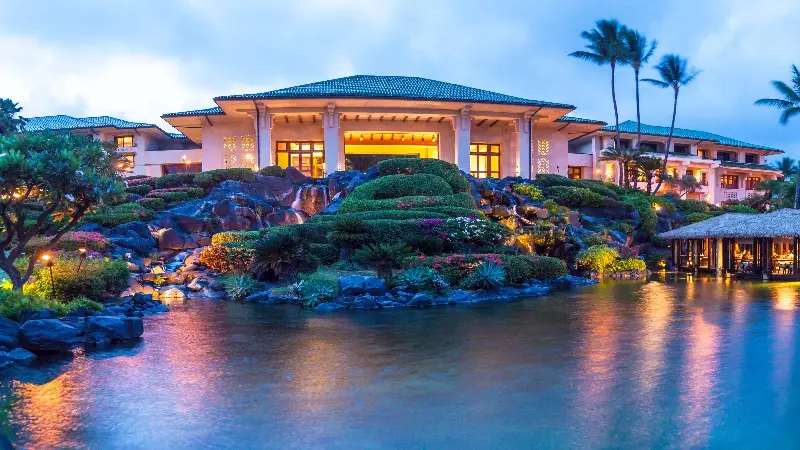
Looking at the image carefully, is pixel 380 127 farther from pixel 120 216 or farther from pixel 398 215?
pixel 120 216

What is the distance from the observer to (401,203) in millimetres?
28062

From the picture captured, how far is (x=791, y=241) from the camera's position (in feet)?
96.1

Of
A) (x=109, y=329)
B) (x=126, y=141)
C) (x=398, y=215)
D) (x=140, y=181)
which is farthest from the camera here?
(x=126, y=141)

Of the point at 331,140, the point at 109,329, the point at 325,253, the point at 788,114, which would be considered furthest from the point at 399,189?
the point at 788,114

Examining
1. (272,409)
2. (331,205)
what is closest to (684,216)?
(331,205)

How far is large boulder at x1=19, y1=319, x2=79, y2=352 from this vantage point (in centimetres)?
1134

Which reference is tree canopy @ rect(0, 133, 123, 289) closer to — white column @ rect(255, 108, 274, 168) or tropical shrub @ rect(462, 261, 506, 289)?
tropical shrub @ rect(462, 261, 506, 289)

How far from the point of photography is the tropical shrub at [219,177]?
34719 mm

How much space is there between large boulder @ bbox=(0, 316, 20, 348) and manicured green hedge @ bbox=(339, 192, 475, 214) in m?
17.7

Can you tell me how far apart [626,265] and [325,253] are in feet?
50.4

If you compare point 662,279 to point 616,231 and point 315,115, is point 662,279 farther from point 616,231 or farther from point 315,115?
point 315,115

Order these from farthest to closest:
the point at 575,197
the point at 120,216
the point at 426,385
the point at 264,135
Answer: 1. the point at 264,135
2. the point at 575,197
3. the point at 120,216
4. the point at 426,385

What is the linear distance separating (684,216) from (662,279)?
16061 mm

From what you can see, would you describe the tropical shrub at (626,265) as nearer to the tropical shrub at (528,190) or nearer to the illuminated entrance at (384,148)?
the tropical shrub at (528,190)
